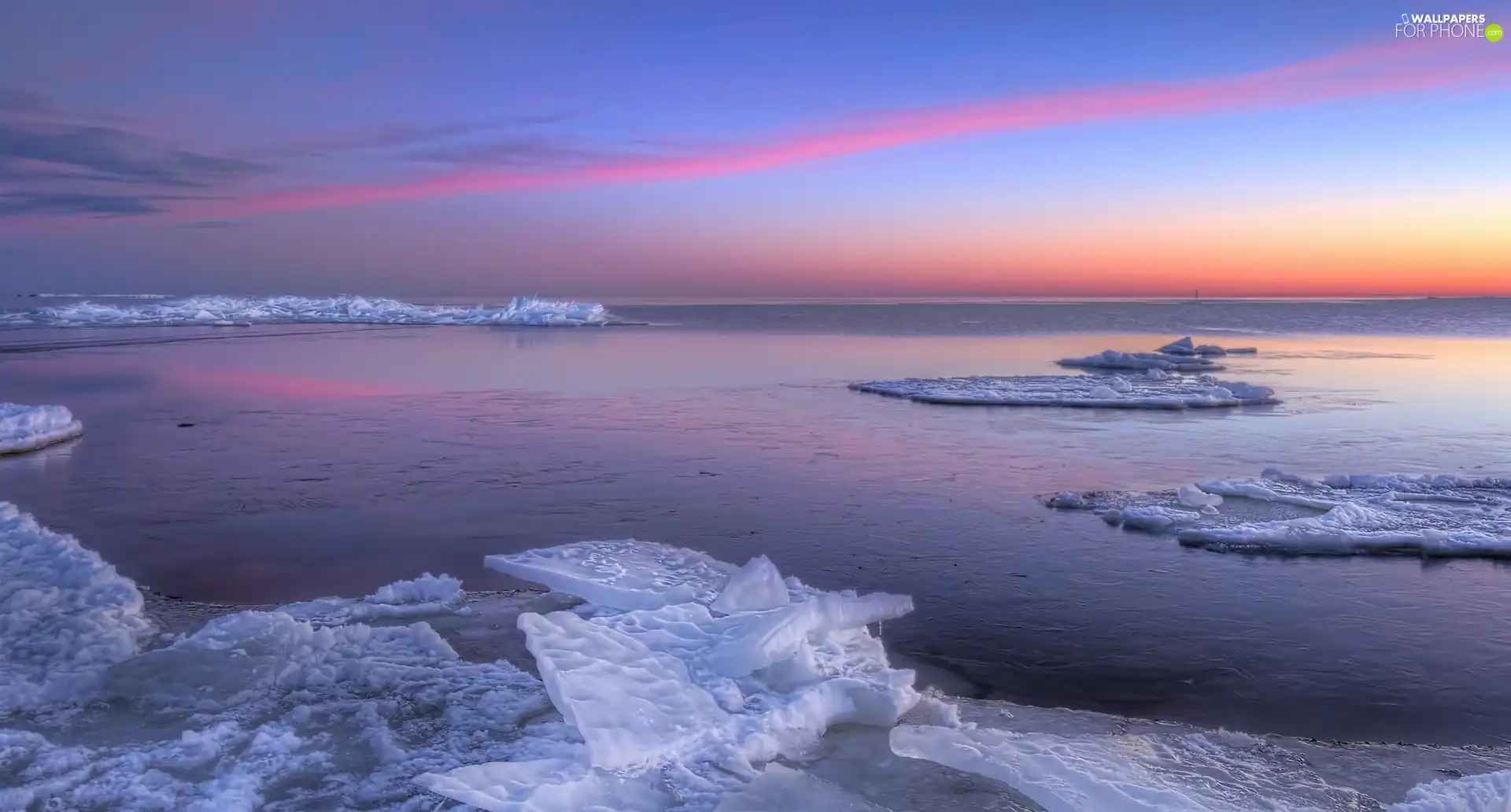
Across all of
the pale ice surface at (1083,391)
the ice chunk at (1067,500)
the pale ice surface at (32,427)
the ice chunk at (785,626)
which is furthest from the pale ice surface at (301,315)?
the ice chunk at (785,626)

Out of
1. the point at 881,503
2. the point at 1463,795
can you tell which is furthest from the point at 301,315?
the point at 1463,795

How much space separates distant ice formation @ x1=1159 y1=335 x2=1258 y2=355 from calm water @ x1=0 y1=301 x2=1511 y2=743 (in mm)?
5040

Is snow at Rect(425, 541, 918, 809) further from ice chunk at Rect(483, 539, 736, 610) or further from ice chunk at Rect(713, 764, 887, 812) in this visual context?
ice chunk at Rect(713, 764, 887, 812)

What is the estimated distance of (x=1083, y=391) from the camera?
52.7ft

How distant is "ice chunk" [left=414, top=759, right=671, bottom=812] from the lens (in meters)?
3.28

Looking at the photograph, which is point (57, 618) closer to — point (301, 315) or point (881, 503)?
point (881, 503)

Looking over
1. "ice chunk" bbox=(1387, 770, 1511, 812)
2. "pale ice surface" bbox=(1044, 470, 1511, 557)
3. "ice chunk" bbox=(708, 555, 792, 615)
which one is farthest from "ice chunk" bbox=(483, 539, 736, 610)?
"pale ice surface" bbox=(1044, 470, 1511, 557)

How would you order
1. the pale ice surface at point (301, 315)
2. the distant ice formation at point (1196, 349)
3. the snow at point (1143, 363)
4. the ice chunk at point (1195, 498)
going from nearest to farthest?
1. the ice chunk at point (1195, 498)
2. the snow at point (1143, 363)
3. the distant ice formation at point (1196, 349)
4. the pale ice surface at point (301, 315)

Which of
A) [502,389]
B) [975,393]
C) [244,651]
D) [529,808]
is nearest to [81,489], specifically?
[244,651]

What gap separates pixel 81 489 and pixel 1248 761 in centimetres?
955

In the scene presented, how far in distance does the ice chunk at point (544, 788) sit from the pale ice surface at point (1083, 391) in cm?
1205

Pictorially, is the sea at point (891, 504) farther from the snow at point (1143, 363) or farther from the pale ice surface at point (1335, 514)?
the snow at point (1143, 363)

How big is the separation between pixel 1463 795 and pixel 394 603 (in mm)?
5048

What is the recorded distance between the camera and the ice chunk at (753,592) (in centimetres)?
498
